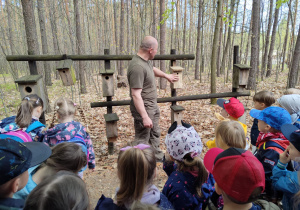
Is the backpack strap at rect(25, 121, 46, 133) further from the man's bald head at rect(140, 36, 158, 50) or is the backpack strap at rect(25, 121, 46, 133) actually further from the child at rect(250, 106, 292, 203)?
the child at rect(250, 106, 292, 203)

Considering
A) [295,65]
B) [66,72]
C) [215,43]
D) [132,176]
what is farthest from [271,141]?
[295,65]

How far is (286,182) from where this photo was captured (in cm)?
155

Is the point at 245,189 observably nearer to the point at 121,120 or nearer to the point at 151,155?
the point at 151,155

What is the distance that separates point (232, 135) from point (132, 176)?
3.64 ft

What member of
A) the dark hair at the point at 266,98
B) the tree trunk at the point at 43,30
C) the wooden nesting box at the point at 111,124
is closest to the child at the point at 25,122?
the wooden nesting box at the point at 111,124

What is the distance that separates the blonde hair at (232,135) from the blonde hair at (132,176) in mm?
972

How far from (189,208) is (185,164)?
348 mm

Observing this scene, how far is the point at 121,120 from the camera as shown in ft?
19.5

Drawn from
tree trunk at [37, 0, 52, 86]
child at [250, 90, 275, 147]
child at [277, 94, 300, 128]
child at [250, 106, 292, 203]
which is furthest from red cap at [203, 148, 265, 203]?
tree trunk at [37, 0, 52, 86]

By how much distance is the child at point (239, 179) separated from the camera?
116 cm

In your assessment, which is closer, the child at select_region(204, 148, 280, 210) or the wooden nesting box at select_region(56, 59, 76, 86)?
the child at select_region(204, 148, 280, 210)

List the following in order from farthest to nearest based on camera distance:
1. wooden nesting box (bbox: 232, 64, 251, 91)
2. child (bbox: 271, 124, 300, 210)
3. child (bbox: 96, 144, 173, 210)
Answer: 1. wooden nesting box (bbox: 232, 64, 251, 91)
2. child (bbox: 271, 124, 300, 210)
3. child (bbox: 96, 144, 173, 210)

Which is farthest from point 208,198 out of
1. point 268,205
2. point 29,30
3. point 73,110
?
point 29,30

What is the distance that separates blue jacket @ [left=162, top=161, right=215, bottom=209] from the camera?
159 centimetres
